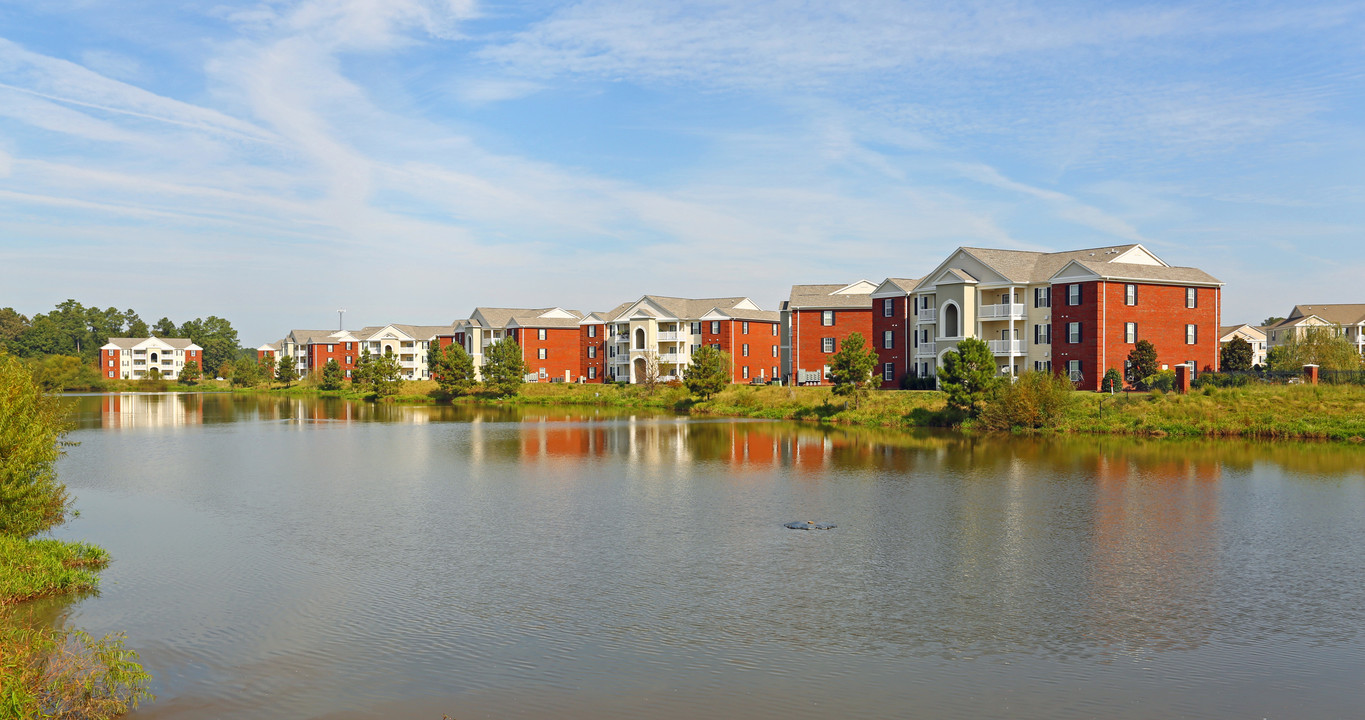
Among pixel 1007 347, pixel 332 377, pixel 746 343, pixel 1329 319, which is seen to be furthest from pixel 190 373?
pixel 1329 319

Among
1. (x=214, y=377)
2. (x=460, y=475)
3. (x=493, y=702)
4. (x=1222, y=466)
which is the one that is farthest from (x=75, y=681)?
(x=214, y=377)

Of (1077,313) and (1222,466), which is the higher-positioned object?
(1077,313)

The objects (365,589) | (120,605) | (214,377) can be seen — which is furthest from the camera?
(214,377)

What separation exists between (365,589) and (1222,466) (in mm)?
30458

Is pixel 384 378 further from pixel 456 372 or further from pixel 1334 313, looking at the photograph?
pixel 1334 313

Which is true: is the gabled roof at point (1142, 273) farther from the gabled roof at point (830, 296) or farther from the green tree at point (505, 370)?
the green tree at point (505, 370)

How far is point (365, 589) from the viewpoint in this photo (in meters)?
17.9

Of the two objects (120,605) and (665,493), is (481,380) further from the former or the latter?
(120,605)

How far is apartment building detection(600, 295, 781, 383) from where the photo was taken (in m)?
89.1

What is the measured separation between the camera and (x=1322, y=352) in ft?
197

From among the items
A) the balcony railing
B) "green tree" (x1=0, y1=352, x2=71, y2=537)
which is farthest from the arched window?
"green tree" (x1=0, y1=352, x2=71, y2=537)

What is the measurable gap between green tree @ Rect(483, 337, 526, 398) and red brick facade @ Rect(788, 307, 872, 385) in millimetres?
26717

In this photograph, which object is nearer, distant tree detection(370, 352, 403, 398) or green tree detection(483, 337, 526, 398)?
green tree detection(483, 337, 526, 398)

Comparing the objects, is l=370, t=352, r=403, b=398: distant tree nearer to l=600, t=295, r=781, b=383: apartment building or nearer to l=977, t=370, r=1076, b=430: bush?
l=600, t=295, r=781, b=383: apartment building
